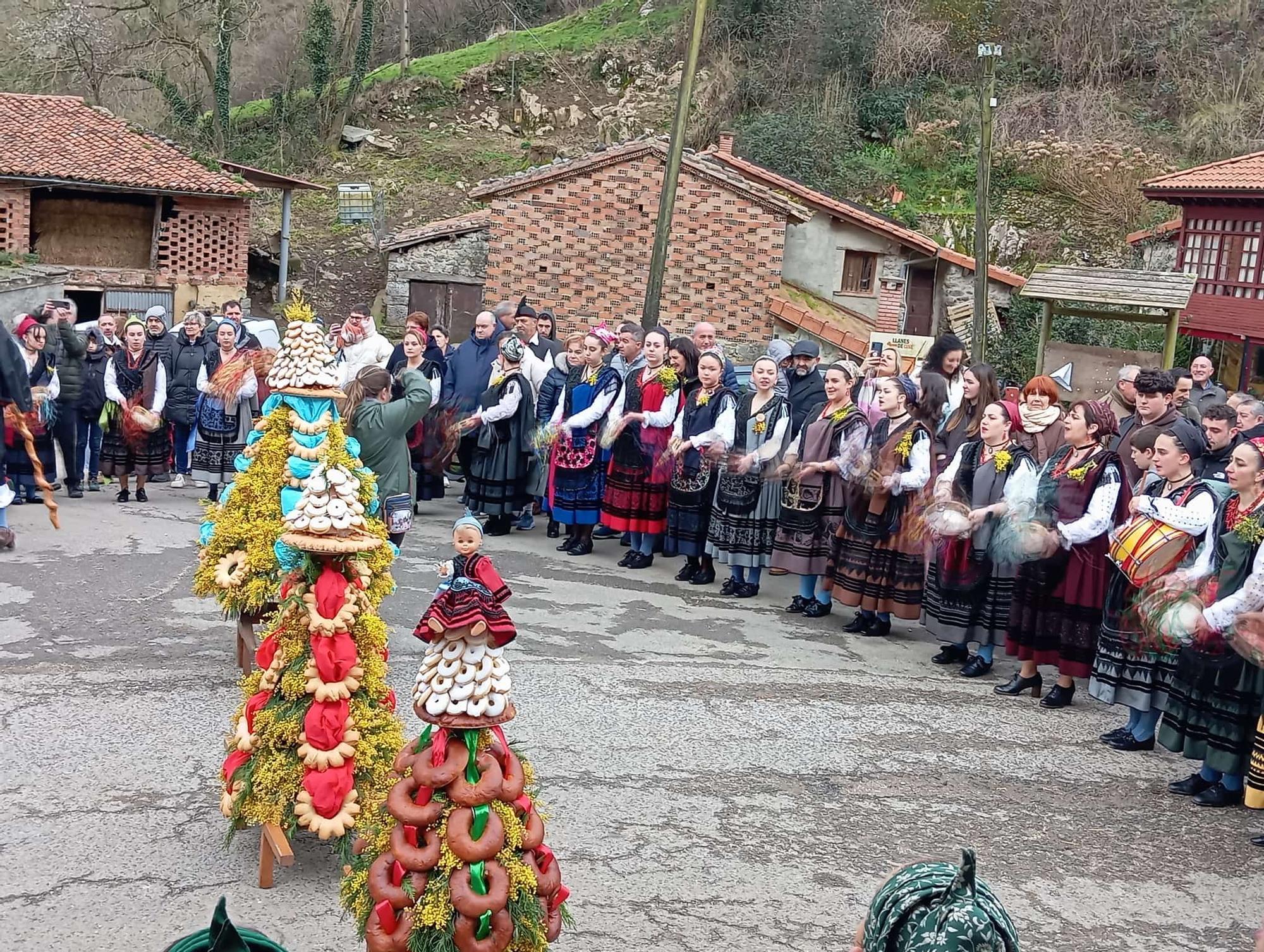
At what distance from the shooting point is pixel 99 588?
30.7 ft

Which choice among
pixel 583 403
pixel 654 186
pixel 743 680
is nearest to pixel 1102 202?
pixel 654 186

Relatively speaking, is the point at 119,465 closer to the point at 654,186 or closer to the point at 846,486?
the point at 846,486

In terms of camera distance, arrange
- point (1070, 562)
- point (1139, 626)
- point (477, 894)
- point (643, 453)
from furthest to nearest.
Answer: point (643, 453) → point (1070, 562) → point (1139, 626) → point (477, 894)

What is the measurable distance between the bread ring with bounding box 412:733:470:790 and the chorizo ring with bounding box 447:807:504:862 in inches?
4.1

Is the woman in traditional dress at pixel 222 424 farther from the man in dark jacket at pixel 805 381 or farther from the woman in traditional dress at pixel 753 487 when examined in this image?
the man in dark jacket at pixel 805 381

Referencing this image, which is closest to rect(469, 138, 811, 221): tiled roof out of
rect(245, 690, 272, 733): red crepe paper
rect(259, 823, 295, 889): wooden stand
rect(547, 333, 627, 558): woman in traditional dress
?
rect(547, 333, 627, 558): woman in traditional dress

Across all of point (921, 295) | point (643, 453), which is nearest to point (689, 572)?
point (643, 453)

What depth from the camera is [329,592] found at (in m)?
5.16

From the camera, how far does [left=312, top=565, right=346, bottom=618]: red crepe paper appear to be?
5152mm

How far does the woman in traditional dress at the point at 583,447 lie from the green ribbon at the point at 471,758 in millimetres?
7456

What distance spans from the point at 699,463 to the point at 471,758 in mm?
6806

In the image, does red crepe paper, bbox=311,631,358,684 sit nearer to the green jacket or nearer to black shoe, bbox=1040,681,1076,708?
the green jacket

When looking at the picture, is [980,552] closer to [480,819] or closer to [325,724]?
[325,724]

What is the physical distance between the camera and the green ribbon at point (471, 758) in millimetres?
3957
